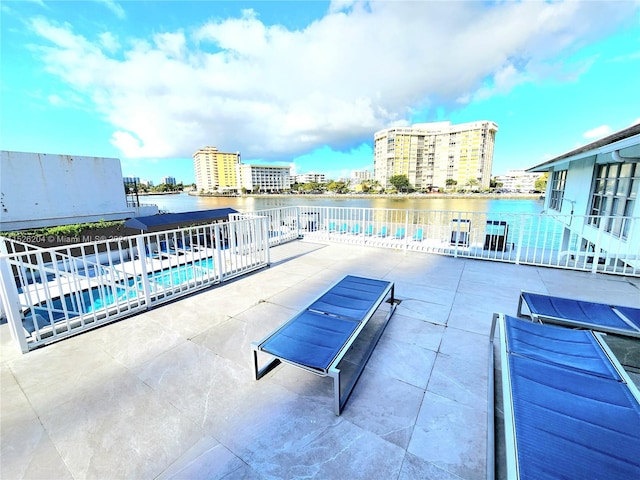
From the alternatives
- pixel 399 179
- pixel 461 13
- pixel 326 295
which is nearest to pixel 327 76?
pixel 461 13

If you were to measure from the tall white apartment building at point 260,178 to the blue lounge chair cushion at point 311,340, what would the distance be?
71.9 meters

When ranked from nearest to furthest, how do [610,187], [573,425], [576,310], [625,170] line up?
[573,425]
[576,310]
[625,170]
[610,187]

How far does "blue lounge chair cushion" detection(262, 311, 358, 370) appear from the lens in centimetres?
184

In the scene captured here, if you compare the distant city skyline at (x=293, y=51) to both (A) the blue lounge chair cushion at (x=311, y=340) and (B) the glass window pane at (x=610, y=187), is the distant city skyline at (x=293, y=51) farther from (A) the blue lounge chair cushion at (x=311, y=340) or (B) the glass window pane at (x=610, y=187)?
(A) the blue lounge chair cushion at (x=311, y=340)

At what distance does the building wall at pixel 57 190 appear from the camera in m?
11.1

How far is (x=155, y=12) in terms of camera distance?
8.04 meters

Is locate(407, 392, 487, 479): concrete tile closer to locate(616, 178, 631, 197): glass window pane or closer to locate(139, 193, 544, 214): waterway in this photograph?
locate(616, 178, 631, 197): glass window pane

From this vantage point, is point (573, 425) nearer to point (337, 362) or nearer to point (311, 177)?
point (337, 362)

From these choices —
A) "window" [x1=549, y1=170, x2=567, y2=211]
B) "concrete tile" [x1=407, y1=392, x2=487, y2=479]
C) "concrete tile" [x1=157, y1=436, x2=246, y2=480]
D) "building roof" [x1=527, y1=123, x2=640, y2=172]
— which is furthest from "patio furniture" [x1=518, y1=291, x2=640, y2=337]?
"window" [x1=549, y1=170, x2=567, y2=211]

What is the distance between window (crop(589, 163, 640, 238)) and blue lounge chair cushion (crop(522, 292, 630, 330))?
11.9ft

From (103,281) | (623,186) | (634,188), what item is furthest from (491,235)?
(103,281)

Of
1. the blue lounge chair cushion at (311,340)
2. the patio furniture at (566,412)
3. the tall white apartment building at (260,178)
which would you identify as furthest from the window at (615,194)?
the tall white apartment building at (260,178)

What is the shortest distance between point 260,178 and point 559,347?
79489 mm

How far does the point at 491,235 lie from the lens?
6.31m
